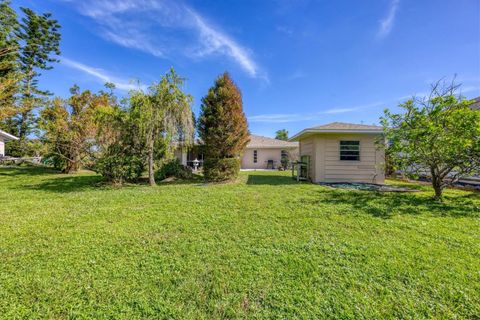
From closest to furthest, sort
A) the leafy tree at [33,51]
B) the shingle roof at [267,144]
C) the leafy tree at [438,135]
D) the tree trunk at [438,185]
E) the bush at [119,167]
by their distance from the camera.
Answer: the leafy tree at [438,135], the tree trunk at [438,185], the bush at [119,167], the leafy tree at [33,51], the shingle roof at [267,144]

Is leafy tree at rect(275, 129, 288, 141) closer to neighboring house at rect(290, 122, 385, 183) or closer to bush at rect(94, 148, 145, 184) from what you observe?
neighboring house at rect(290, 122, 385, 183)

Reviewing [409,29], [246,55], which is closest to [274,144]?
[246,55]

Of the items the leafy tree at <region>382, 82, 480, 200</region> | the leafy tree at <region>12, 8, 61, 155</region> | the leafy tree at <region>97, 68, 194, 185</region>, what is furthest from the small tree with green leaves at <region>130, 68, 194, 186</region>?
the leafy tree at <region>12, 8, 61, 155</region>

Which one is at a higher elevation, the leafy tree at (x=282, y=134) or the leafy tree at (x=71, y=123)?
the leafy tree at (x=282, y=134)

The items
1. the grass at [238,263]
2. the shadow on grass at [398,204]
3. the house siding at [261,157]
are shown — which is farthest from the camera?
the house siding at [261,157]

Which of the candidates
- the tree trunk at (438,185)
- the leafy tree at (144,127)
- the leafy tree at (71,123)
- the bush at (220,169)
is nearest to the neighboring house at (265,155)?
the leafy tree at (71,123)

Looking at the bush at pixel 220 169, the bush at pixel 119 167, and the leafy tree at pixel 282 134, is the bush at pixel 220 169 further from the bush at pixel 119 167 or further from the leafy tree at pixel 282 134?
the leafy tree at pixel 282 134

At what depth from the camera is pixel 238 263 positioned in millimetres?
2816

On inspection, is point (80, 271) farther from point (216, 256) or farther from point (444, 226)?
point (444, 226)

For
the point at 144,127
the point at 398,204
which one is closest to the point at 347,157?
the point at 398,204

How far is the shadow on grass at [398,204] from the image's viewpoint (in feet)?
16.4

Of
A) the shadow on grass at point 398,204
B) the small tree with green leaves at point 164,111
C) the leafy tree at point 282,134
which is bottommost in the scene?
the shadow on grass at point 398,204

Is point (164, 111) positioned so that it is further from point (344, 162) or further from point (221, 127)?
point (344, 162)

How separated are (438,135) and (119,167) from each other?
36.7 ft
